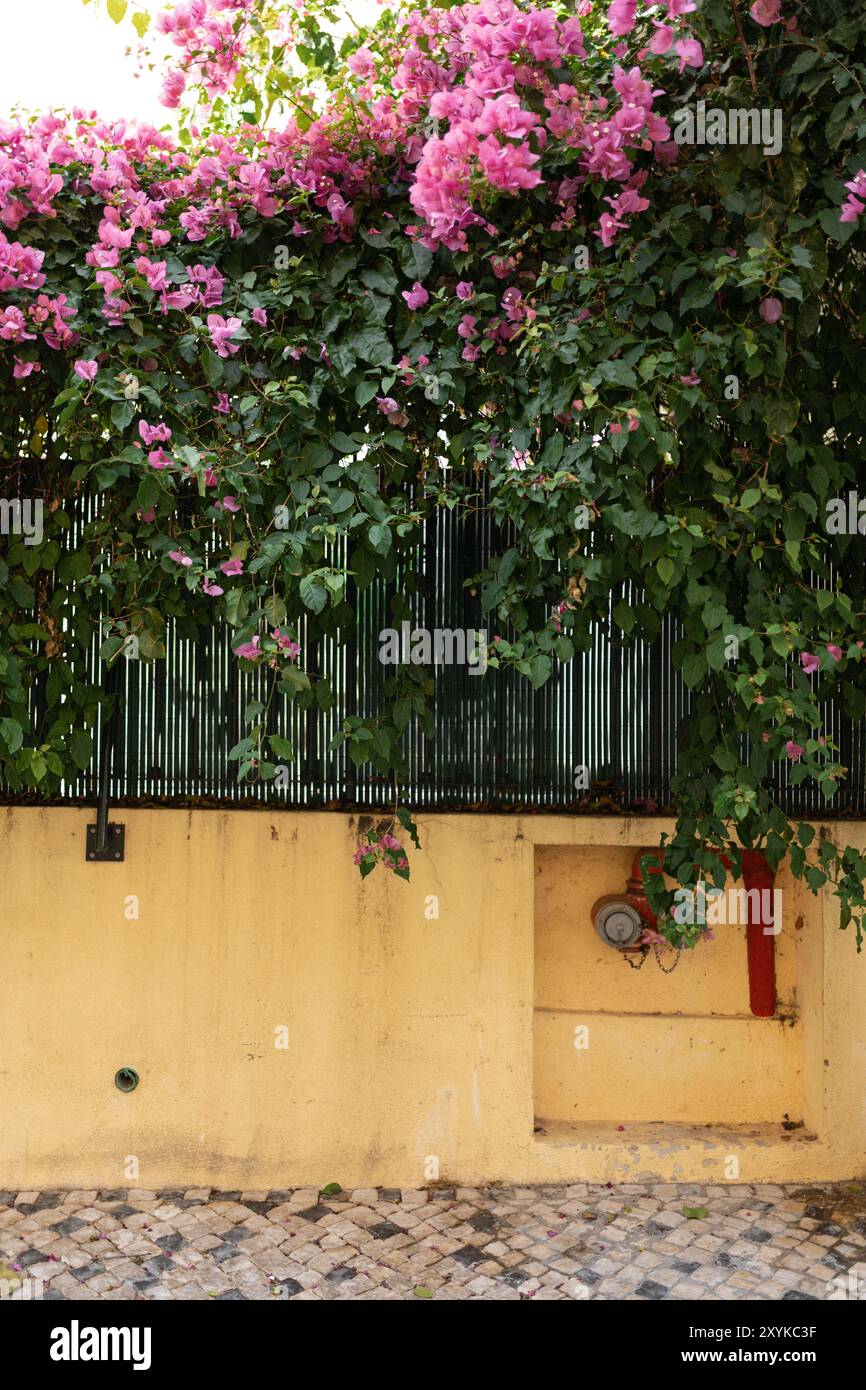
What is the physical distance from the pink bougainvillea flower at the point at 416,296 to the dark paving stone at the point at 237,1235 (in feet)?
11.3

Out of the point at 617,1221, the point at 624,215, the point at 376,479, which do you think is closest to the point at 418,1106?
the point at 617,1221

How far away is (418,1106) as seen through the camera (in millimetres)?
4488

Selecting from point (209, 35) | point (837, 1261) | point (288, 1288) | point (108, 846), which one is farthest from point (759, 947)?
point (209, 35)

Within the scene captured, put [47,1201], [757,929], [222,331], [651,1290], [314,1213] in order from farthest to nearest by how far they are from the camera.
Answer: [757,929] → [47,1201] → [314,1213] → [651,1290] → [222,331]

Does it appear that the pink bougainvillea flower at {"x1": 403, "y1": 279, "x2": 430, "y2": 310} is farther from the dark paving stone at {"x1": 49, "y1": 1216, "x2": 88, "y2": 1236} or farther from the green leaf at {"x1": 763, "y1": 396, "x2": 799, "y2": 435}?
the dark paving stone at {"x1": 49, "y1": 1216, "x2": 88, "y2": 1236}

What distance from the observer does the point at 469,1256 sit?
3.95 metres

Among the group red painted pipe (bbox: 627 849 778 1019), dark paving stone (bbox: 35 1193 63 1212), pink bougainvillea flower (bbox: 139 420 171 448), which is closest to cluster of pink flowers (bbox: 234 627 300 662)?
pink bougainvillea flower (bbox: 139 420 171 448)

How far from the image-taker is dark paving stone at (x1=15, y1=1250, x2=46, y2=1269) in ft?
12.7

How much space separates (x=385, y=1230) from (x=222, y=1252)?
0.62 metres

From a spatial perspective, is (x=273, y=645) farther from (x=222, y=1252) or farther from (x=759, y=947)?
(x=759, y=947)

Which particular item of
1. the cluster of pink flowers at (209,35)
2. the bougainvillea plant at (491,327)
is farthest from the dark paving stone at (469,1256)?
the cluster of pink flowers at (209,35)

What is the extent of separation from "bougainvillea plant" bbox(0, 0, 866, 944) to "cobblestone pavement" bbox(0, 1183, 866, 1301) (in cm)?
123

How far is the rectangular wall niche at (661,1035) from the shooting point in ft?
15.5

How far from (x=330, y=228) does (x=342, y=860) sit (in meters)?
2.44
